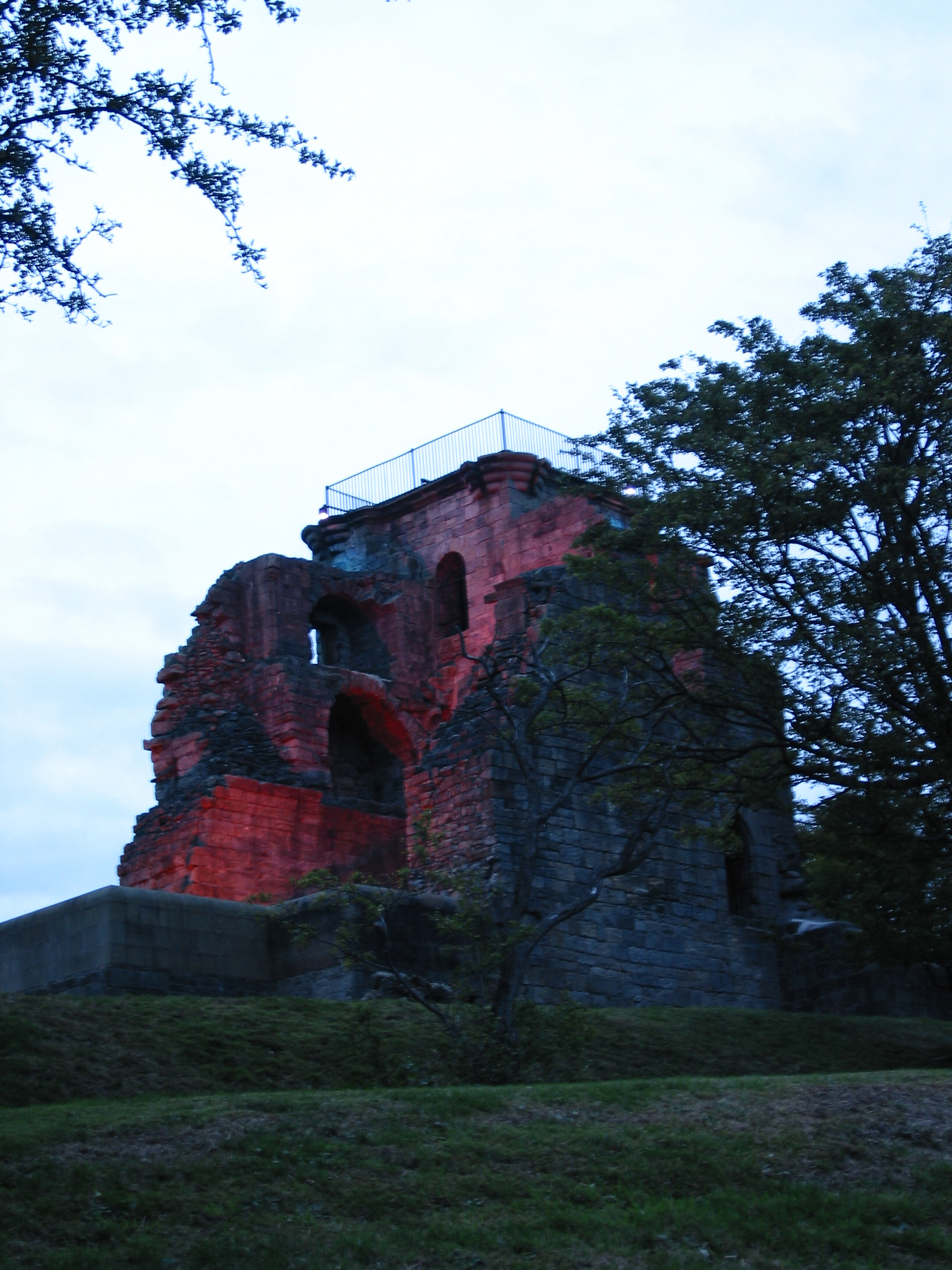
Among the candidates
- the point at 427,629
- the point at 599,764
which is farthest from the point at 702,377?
the point at 427,629

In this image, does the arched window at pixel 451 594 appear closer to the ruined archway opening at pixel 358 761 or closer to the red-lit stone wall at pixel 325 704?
the red-lit stone wall at pixel 325 704

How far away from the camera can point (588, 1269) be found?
282 inches

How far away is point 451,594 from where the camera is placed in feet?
129

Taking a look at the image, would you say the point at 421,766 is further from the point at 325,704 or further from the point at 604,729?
the point at 325,704

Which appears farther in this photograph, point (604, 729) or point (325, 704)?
point (325, 704)

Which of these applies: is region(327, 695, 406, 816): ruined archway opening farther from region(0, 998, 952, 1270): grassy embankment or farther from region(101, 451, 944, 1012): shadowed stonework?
region(0, 998, 952, 1270): grassy embankment

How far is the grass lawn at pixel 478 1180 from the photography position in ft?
23.6

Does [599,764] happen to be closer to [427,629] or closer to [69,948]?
[69,948]

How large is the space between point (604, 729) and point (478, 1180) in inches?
291

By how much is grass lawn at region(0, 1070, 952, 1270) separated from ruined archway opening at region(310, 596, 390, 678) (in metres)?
25.9

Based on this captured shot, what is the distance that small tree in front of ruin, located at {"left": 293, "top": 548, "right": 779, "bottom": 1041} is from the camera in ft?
48.8

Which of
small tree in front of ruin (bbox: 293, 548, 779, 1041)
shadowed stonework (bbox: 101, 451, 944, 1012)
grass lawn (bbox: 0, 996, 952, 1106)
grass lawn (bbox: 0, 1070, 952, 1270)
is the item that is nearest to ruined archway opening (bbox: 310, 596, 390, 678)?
shadowed stonework (bbox: 101, 451, 944, 1012)

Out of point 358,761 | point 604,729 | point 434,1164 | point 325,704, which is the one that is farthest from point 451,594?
point 434,1164

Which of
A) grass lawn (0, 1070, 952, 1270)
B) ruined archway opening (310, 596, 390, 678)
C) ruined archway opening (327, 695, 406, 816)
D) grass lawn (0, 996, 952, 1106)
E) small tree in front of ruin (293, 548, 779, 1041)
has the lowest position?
grass lawn (0, 1070, 952, 1270)
